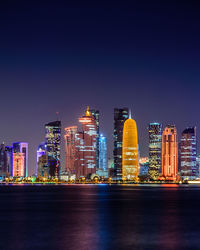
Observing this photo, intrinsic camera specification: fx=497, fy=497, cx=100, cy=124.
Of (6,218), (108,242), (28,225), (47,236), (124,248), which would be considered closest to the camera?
(124,248)

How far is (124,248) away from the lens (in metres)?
39.4

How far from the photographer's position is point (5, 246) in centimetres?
4047

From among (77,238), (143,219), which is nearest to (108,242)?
(77,238)

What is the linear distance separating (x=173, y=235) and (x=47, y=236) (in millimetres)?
12106

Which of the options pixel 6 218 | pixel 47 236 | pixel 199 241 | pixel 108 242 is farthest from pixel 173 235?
pixel 6 218

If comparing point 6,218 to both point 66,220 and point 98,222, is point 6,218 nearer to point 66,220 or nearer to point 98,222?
point 66,220

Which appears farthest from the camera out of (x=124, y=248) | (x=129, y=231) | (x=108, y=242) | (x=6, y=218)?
(x=6, y=218)

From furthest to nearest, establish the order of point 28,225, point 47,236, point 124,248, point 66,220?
point 66,220 < point 28,225 < point 47,236 < point 124,248

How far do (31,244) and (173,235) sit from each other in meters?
14.3

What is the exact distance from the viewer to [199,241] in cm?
4369

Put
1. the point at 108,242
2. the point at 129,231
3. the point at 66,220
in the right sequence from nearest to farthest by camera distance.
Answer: the point at 108,242 < the point at 129,231 < the point at 66,220

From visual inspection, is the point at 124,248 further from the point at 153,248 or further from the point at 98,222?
the point at 98,222

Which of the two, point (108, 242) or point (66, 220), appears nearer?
point (108, 242)

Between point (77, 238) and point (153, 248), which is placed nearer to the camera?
point (153, 248)
